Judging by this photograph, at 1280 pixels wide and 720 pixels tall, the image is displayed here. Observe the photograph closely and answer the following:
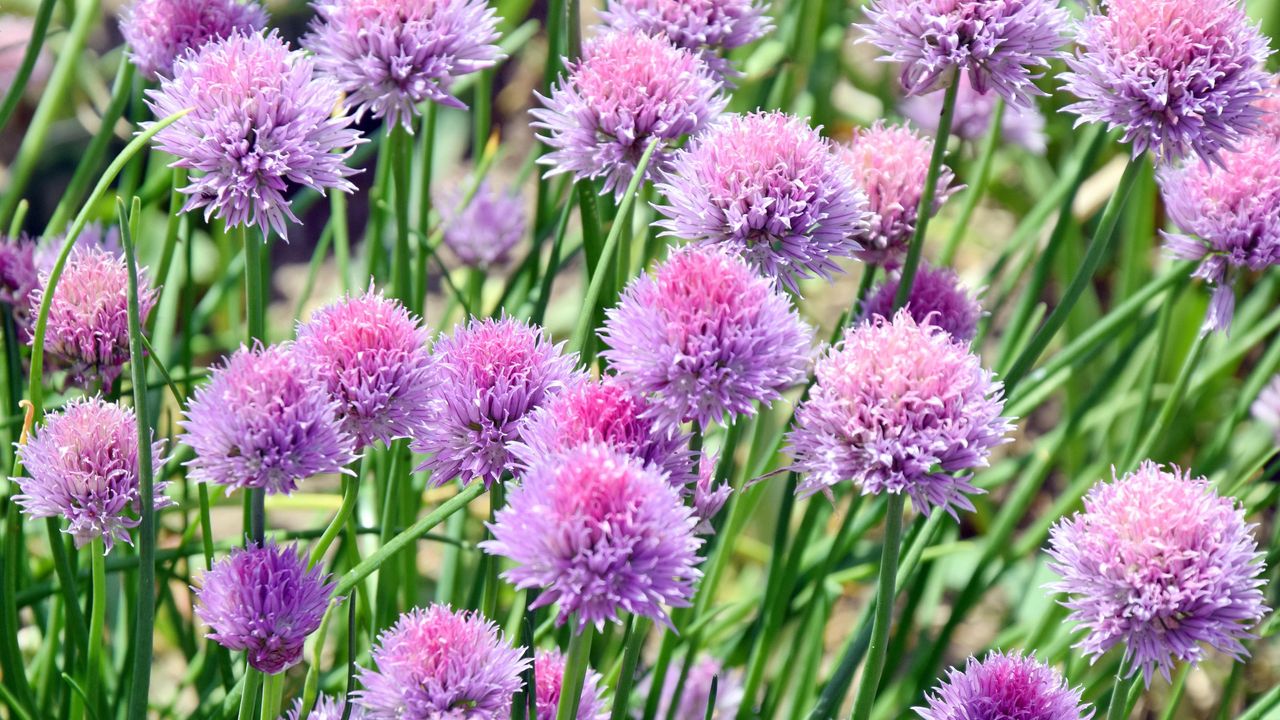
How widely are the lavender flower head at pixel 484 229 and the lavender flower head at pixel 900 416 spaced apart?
802mm

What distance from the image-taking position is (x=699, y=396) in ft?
2.41

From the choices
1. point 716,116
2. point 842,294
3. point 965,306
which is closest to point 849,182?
point 716,116

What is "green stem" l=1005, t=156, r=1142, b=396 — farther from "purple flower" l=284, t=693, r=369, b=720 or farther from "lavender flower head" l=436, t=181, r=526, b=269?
"lavender flower head" l=436, t=181, r=526, b=269

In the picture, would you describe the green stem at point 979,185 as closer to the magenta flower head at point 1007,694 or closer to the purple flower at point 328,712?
the magenta flower head at point 1007,694

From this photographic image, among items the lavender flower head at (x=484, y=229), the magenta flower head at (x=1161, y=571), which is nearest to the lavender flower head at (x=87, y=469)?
the magenta flower head at (x=1161, y=571)

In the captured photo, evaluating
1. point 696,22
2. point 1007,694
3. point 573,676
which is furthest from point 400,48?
point 1007,694

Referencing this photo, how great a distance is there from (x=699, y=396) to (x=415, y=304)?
563 millimetres

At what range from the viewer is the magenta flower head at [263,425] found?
706 mm

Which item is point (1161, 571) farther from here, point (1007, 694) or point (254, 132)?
point (254, 132)

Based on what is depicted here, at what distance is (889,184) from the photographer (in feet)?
3.47

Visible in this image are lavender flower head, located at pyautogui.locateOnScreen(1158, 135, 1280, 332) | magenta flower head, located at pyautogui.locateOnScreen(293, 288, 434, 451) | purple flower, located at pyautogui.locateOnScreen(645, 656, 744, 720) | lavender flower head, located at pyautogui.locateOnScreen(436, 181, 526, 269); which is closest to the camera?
magenta flower head, located at pyautogui.locateOnScreen(293, 288, 434, 451)

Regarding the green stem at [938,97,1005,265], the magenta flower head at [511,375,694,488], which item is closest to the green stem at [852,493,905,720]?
the magenta flower head at [511,375,694,488]

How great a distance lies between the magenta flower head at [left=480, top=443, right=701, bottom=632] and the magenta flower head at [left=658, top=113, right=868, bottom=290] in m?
0.24

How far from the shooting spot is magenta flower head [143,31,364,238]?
838 millimetres
